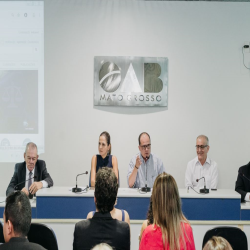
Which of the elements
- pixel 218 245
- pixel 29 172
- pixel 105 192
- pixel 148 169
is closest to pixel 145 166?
pixel 148 169

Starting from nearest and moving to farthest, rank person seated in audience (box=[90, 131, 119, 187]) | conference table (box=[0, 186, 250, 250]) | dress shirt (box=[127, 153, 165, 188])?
1. conference table (box=[0, 186, 250, 250])
2. person seated in audience (box=[90, 131, 119, 187])
3. dress shirt (box=[127, 153, 165, 188])

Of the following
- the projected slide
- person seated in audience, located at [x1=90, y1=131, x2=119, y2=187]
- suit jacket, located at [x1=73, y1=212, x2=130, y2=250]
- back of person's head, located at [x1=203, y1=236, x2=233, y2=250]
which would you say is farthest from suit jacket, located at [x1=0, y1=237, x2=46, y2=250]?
the projected slide

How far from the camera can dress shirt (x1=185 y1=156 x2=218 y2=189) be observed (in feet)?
15.2

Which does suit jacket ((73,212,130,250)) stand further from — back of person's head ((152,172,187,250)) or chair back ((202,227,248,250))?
chair back ((202,227,248,250))

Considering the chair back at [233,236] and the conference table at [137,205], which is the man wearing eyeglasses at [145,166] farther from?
the chair back at [233,236]

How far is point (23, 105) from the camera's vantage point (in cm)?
536

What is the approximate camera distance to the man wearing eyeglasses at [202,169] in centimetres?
456

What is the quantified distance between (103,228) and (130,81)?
3.52 m

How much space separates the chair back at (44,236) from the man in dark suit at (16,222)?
61 cm

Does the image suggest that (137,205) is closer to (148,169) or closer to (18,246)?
(148,169)

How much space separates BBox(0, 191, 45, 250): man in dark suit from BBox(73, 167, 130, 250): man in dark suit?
311 mm

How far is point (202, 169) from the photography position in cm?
476

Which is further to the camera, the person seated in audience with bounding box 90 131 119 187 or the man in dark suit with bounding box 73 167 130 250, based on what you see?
the person seated in audience with bounding box 90 131 119 187

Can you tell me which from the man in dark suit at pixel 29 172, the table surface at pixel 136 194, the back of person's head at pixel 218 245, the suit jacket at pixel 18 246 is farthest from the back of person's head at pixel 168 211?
the man in dark suit at pixel 29 172
